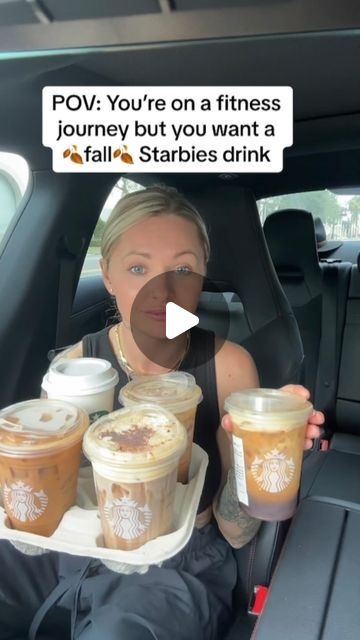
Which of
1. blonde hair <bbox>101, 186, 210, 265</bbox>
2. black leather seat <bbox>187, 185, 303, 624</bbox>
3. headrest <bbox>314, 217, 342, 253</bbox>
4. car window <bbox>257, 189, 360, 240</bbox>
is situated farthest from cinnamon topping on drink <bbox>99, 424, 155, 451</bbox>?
headrest <bbox>314, 217, 342, 253</bbox>

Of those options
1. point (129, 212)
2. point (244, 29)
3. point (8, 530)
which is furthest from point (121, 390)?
point (244, 29)

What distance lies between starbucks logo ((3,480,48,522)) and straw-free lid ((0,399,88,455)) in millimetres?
51

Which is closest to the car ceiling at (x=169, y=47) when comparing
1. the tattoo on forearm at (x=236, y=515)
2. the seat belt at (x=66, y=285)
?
the seat belt at (x=66, y=285)

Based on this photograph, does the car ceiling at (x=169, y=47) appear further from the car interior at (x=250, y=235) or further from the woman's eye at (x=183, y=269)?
the woman's eye at (x=183, y=269)

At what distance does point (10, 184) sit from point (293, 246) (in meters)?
1.25

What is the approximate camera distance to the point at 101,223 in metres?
1.28

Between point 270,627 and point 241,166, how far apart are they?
0.71 m

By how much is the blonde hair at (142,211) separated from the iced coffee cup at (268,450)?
0.42 metres

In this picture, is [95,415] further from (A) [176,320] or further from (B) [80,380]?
(A) [176,320]

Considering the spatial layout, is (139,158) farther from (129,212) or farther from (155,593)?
(155,593)

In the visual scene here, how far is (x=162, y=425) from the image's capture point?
648mm

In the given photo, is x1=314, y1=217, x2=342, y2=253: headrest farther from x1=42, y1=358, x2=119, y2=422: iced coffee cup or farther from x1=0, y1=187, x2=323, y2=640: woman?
x1=42, y1=358, x2=119, y2=422: iced coffee cup

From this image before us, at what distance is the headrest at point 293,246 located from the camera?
206 centimetres

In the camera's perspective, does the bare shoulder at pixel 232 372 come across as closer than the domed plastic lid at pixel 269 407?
No
